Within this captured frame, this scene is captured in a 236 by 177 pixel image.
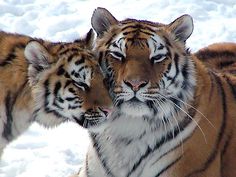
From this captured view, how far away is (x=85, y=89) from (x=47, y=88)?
18cm

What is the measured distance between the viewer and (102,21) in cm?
398

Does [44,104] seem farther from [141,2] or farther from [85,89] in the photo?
[141,2]

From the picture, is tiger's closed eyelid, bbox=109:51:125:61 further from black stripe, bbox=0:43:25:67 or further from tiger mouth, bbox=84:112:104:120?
black stripe, bbox=0:43:25:67

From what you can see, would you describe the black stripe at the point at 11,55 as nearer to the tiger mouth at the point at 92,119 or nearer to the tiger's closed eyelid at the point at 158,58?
the tiger mouth at the point at 92,119

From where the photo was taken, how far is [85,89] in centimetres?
372

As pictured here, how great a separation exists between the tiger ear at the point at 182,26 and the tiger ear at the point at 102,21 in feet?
0.97

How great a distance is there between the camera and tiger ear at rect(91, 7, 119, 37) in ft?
12.9

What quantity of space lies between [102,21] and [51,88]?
0.47 meters

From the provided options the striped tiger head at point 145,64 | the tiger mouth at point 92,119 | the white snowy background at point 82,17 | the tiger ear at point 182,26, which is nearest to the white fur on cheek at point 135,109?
the striped tiger head at point 145,64

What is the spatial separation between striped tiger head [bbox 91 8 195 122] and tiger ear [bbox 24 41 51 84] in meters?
0.29

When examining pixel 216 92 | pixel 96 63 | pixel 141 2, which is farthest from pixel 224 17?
pixel 96 63

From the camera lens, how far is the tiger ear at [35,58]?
365cm

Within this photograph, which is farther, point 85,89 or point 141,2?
point 141,2

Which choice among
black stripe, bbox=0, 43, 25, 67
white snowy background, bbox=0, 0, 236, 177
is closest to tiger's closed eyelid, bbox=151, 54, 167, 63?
black stripe, bbox=0, 43, 25, 67
